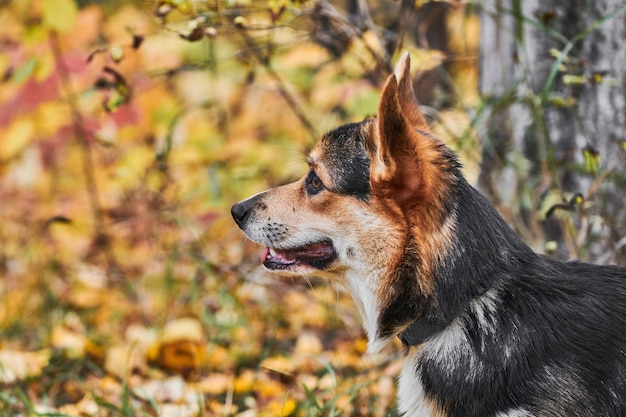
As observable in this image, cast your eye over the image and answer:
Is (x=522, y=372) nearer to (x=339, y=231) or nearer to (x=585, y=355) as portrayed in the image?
→ (x=585, y=355)

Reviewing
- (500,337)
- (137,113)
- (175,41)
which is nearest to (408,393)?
(500,337)

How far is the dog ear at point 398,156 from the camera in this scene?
2781 millimetres

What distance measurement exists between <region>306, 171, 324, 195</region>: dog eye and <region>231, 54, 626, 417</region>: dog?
0.04m

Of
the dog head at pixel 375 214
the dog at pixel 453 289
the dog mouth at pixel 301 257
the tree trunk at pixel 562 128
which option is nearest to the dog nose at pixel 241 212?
the dog head at pixel 375 214

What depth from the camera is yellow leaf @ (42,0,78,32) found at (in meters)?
4.38

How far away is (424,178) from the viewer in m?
2.92

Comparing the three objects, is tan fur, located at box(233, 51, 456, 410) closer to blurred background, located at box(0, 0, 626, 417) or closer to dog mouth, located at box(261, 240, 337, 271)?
dog mouth, located at box(261, 240, 337, 271)

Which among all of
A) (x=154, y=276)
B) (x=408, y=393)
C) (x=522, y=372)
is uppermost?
(x=522, y=372)

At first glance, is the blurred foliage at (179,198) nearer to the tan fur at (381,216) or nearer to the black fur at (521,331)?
the tan fur at (381,216)

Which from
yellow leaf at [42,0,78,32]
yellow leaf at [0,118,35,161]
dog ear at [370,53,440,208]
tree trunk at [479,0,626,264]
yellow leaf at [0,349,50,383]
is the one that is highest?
dog ear at [370,53,440,208]

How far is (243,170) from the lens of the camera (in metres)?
5.42

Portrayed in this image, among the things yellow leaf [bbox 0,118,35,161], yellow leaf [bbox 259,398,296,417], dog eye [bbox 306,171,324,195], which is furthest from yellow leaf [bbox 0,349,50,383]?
yellow leaf [bbox 0,118,35,161]

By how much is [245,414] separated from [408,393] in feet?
4.08

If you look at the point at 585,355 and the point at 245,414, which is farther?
the point at 245,414
